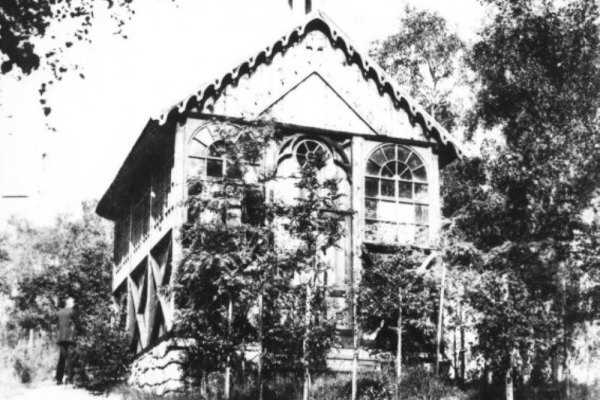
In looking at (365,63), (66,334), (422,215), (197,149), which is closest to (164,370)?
(66,334)

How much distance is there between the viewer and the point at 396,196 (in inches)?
886

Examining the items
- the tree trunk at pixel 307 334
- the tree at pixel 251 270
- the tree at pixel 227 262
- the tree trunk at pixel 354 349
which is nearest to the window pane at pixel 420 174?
the tree trunk at pixel 354 349

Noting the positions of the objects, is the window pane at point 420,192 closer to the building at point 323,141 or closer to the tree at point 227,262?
the building at point 323,141

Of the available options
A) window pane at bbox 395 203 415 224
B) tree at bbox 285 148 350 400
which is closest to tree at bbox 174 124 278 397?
tree at bbox 285 148 350 400

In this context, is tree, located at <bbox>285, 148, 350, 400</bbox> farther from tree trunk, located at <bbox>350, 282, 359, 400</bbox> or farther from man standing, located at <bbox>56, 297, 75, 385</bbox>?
man standing, located at <bbox>56, 297, 75, 385</bbox>

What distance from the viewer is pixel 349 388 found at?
18.3m

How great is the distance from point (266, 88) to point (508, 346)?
914cm

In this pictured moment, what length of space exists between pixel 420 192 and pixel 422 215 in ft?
Answer: 2.14

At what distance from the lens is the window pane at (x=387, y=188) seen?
22.5 meters

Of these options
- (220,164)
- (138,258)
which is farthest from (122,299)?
(220,164)

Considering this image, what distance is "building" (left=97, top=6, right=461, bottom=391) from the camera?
21.0 m

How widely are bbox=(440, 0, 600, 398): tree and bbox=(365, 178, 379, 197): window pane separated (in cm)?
242

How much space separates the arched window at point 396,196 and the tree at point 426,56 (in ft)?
39.6

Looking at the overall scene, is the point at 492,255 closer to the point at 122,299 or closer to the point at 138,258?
the point at 138,258
